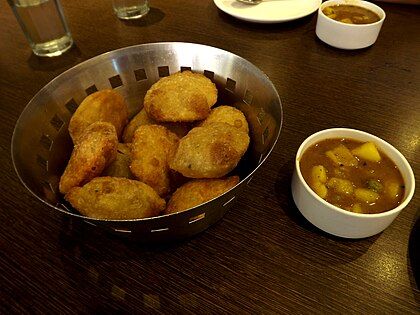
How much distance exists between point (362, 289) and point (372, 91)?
0.74 metres

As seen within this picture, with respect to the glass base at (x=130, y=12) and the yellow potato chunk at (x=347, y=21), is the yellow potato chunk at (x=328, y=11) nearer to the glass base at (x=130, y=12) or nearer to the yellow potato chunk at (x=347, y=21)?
the yellow potato chunk at (x=347, y=21)

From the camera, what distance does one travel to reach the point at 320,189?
2.47 feet

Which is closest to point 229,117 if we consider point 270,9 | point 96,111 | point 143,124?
point 143,124

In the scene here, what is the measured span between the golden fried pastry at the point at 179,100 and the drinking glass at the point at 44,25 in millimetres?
694

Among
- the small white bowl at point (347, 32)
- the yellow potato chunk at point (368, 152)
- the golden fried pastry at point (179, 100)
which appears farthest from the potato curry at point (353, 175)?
the small white bowl at point (347, 32)

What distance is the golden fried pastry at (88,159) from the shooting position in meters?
0.77

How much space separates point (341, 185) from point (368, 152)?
0.13 m

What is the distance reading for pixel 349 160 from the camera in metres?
0.81

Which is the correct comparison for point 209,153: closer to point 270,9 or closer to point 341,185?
point 341,185

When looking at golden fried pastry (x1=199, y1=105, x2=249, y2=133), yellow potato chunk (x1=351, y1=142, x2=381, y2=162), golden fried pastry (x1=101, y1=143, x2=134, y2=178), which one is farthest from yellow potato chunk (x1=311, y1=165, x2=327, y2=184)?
golden fried pastry (x1=101, y1=143, x2=134, y2=178)

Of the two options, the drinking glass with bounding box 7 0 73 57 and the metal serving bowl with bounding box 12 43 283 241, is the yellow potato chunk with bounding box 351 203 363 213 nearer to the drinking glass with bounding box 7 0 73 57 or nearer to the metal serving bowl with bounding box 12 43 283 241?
the metal serving bowl with bounding box 12 43 283 241

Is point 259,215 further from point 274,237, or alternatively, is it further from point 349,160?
point 349,160

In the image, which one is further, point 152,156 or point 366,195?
point 152,156

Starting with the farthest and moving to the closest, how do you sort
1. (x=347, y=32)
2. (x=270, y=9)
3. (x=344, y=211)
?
(x=270, y=9) < (x=347, y=32) < (x=344, y=211)
